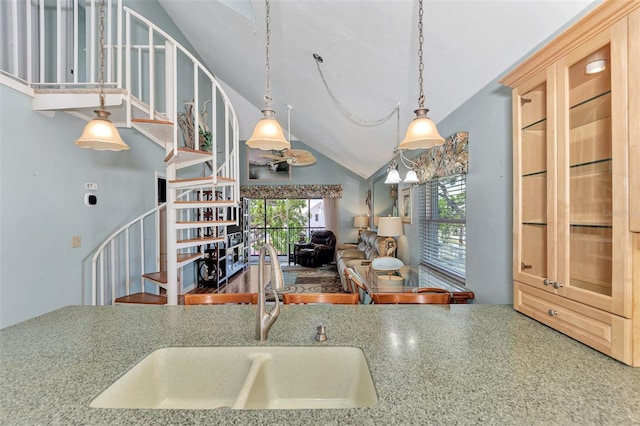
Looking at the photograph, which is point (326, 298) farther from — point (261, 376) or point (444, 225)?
point (444, 225)

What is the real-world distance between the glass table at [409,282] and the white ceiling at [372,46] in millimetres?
1559

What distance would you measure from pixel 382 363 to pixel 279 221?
26.2 feet

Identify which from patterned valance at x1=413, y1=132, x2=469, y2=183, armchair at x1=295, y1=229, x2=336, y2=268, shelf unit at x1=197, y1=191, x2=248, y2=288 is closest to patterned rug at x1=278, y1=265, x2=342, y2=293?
armchair at x1=295, y1=229, x2=336, y2=268

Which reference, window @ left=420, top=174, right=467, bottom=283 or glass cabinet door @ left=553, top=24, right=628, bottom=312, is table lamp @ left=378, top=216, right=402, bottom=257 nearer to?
window @ left=420, top=174, right=467, bottom=283

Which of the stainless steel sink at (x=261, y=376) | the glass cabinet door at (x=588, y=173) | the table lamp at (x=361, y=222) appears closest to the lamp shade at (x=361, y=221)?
the table lamp at (x=361, y=222)

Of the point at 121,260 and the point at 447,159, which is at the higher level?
the point at 447,159

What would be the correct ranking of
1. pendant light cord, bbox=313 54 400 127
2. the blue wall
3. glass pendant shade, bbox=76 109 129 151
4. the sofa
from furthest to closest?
the sofa
pendant light cord, bbox=313 54 400 127
the blue wall
glass pendant shade, bbox=76 109 129 151

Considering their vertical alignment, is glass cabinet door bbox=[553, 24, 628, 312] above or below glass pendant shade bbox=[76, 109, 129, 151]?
below

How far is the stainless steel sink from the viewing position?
1129 mm

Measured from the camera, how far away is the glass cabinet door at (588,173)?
104 cm

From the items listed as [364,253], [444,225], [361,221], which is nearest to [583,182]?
[444,225]

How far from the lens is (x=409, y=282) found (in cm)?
279

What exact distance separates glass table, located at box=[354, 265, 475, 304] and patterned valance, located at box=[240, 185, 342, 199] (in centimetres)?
504

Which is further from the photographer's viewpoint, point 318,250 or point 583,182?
point 318,250
